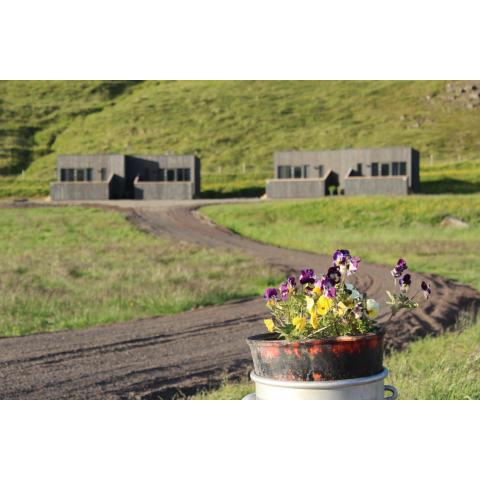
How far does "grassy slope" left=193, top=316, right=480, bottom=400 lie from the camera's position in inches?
325

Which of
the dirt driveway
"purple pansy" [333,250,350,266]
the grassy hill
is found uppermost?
the grassy hill

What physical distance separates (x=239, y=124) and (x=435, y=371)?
8264cm

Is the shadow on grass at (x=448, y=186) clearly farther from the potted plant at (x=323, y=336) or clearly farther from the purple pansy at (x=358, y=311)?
the purple pansy at (x=358, y=311)

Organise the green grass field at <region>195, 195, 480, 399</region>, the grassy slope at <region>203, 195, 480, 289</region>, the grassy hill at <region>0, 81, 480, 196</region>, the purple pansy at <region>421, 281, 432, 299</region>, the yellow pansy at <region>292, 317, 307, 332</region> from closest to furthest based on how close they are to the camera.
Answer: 1. the yellow pansy at <region>292, 317, 307, 332</region>
2. the purple pansy at <region>421, 281, 432, 299</region>
3. the green grass field at <region>195, 195, 480, 399</region>
4. the grassy slope at <region>203, 195, 480, 289</region>
5. the grassy hill at <region>0, 81, 480, 196</region>

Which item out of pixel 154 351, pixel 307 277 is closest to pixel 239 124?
pixel 154 351

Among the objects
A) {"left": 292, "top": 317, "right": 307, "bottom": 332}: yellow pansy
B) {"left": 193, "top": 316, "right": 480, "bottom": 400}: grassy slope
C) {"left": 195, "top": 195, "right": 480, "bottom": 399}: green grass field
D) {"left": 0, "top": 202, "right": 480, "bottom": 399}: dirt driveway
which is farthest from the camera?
{"left": 195, "top": 195, "right": 480, "bottom": 399}: green grass field

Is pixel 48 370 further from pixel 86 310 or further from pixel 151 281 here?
pixel 151 281

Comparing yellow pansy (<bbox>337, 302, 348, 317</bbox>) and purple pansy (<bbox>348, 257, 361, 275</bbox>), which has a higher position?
purple pansy (<bbox>348, 257, 361, 275</bbox>)

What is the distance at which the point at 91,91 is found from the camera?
11900 cm

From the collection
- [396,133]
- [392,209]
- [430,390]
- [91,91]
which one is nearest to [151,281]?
[430,390]

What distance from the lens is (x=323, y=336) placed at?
5.89 metres

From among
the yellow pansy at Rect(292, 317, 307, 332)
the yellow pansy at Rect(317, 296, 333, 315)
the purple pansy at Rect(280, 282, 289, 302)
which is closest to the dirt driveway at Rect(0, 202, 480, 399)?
the purple pansy at Rect(280, 282, 289, 302)

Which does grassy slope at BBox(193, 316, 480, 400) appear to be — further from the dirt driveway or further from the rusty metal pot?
the rusty metal pot

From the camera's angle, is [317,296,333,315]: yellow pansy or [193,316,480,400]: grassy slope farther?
[193,316,480,400]: grassy slope
